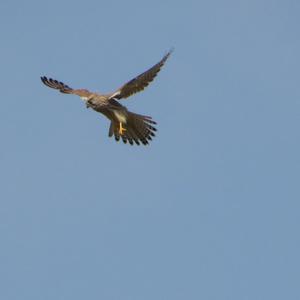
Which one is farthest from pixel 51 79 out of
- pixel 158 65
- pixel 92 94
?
pixel 158 65

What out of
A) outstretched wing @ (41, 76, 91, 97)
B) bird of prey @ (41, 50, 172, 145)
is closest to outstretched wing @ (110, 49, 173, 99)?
bird of prey @ (41, 50, 172, 145)

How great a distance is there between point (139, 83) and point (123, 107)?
1253 mm

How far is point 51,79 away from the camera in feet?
83.5

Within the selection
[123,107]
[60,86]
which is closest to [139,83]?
[123,107]

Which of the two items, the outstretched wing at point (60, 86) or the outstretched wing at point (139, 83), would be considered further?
the outstretched wing at point (60, 86)

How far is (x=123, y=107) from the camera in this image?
23.5 meters

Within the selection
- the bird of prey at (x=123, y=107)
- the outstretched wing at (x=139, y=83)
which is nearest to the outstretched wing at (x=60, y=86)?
the bird of prey at (x=123, y=107)

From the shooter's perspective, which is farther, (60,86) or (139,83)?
(60,86)

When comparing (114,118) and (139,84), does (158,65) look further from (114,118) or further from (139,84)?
(114,118)

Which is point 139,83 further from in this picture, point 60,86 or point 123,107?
point 60,86

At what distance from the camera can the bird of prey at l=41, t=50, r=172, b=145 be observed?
2234 centimetres

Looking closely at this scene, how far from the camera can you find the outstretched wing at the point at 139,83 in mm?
22031

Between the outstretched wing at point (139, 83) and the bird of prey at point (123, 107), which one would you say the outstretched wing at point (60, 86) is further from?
the outstretched wing at point (139, 83)

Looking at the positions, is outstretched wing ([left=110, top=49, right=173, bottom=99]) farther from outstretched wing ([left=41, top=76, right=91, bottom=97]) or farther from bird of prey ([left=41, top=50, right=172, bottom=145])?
outstretched wing ([left=41, top=76, right=91, bottom=97])
